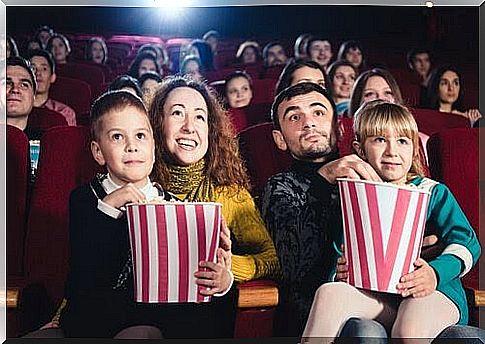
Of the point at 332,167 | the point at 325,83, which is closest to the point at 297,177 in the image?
the point at 332,167

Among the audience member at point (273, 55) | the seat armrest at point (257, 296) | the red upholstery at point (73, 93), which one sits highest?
the audience member at point (273, 55)

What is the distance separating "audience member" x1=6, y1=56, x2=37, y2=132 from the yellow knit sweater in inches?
23.5

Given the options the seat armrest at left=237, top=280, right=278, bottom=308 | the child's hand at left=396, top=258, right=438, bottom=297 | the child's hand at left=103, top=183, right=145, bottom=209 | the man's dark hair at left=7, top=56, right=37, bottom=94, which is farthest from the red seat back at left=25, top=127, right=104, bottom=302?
the child's hand at left=396, top=258, right=438, bottom=297

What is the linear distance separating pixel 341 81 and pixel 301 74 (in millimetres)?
142

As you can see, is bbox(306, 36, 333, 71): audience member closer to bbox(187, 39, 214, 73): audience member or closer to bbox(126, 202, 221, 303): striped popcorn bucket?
bbox(187, 39, 214, 73): audience member

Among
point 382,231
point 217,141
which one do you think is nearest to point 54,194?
point 217,141

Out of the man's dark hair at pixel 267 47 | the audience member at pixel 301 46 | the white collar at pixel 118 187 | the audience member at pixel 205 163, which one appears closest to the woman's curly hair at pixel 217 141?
the audience member at pixel 205 163

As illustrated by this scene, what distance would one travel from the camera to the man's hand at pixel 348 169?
3010 millimetres

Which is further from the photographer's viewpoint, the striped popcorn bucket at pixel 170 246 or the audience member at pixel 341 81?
the audience member at pixel 341 81

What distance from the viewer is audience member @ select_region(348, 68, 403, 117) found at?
120 inches

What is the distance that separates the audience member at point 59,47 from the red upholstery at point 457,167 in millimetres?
1283

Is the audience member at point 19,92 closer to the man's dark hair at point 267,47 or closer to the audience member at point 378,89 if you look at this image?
the man's dark hair at point 267,47

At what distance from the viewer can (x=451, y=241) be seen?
3.01 meters

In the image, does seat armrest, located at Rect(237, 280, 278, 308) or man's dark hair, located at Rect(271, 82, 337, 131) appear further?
man's dark hair, located at Rect(271, 82, 337, 131)
